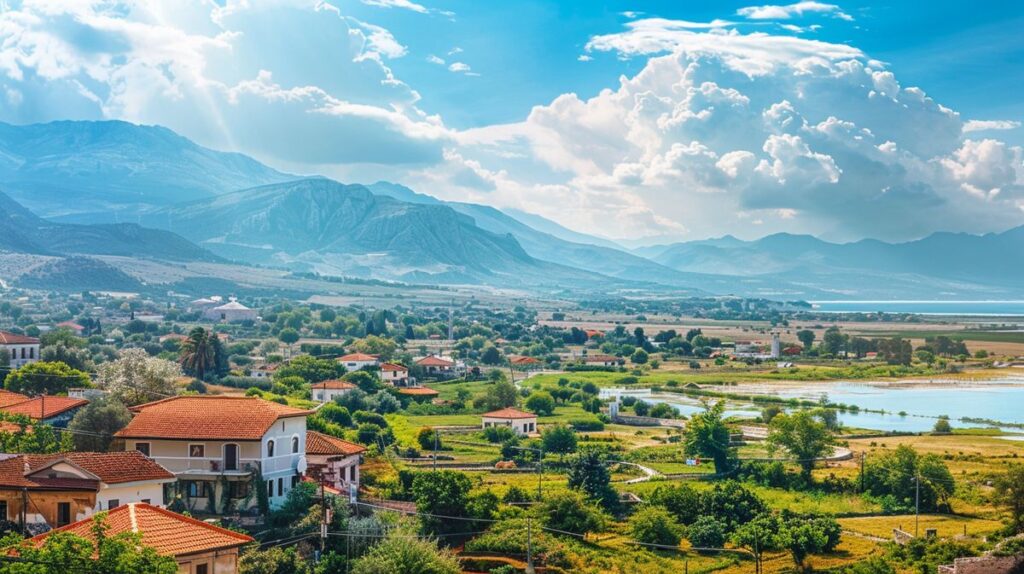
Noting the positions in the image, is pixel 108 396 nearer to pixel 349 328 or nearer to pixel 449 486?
pixel 449 486

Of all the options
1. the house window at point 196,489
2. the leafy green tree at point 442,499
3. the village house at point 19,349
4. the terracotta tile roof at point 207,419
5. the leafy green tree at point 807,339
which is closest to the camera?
the house window at point 196,489

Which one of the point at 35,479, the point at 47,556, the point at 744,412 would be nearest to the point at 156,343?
the point at 744,412

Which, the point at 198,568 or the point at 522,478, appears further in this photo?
the point at 522,478

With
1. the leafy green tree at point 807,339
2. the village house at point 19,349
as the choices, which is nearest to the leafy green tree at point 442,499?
the village house at point 19,349

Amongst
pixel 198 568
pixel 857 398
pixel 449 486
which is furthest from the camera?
pixel 857 398

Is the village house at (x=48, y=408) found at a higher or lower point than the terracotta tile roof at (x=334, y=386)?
higher

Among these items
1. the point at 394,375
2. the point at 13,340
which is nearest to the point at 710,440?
the point at 394,375

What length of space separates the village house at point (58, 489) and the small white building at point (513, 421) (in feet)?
104

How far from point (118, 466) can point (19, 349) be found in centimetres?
4477

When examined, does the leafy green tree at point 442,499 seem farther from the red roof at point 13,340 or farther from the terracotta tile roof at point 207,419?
the red roof at point 13,340

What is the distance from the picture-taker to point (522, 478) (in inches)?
1741

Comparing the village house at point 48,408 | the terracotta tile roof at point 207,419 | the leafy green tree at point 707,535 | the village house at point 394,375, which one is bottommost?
the leafy green tree at point 707,535

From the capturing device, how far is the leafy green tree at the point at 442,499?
33.4 m

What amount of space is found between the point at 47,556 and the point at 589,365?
280ft
